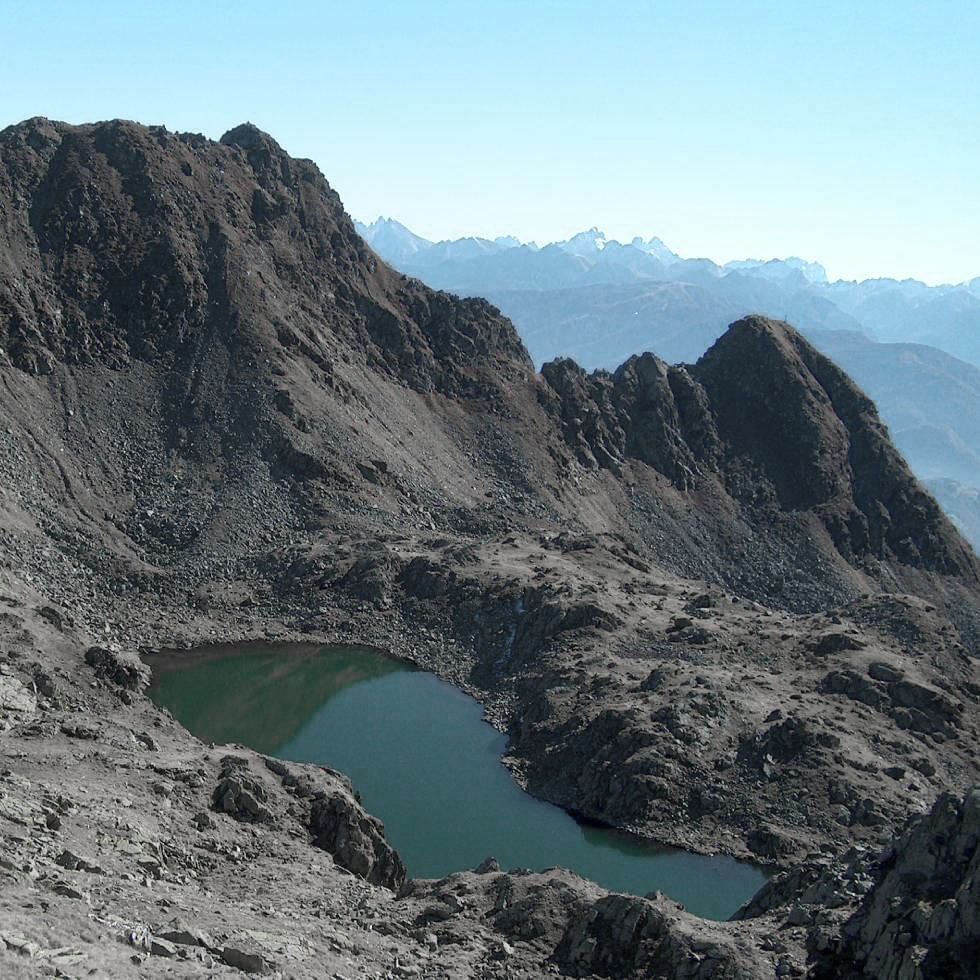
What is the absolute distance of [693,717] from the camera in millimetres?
66938

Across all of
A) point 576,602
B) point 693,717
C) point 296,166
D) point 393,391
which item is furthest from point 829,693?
point 296,166

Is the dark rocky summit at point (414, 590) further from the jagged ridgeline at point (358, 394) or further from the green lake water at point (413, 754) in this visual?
the green lake water at point (413, 754)

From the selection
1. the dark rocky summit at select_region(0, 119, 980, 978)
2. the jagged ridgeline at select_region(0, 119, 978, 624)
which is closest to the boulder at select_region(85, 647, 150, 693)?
the dark rocky summit at select_region(0, 119, 980, 978)

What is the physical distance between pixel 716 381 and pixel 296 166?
207ft

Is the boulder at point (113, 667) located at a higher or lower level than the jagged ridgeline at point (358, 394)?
lower

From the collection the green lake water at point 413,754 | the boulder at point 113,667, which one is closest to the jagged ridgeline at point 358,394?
the green lake water at point 413,754

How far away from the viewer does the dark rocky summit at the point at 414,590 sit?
1337 inches

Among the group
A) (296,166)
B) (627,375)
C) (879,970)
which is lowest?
(879,970)

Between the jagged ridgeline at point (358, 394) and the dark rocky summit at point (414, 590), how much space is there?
431 mm

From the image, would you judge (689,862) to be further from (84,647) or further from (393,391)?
(393,391)

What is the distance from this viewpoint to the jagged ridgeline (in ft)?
335

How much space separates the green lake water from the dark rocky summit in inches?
86.1

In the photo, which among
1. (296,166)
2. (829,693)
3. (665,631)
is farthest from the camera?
(296,166)

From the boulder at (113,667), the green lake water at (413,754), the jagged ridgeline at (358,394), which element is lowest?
the green lake water at (413,754)
